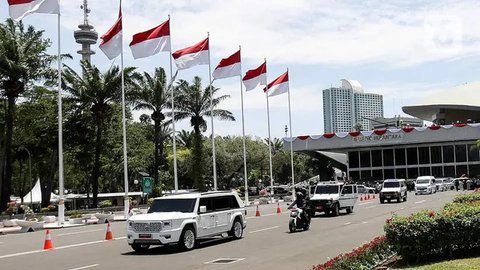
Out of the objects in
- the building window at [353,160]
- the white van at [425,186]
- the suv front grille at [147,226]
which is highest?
the building window at [353,160]

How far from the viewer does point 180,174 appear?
9319 centimetres

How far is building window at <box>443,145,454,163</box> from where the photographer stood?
88.4 meters

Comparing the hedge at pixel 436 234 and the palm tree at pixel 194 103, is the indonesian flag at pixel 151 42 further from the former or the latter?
the hedge at pixel 436 234

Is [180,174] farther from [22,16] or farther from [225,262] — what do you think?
[225,262]

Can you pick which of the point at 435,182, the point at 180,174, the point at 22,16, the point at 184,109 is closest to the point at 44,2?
the point at 22,16

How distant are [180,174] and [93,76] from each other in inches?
1780

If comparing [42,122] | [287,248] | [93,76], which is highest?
[93,76]

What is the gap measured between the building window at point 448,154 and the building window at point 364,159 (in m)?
12.0

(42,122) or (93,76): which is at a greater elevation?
(93,76)

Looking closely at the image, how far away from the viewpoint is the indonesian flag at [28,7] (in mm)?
28594

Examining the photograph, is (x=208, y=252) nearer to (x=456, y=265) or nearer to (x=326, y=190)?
(x=456, y=265)

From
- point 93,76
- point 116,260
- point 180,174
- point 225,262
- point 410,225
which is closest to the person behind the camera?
point 410,225

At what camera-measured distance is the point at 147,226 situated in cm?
1717

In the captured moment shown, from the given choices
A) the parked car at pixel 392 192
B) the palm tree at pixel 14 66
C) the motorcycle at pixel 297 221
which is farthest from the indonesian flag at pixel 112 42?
the parked car at pixel 392 192
